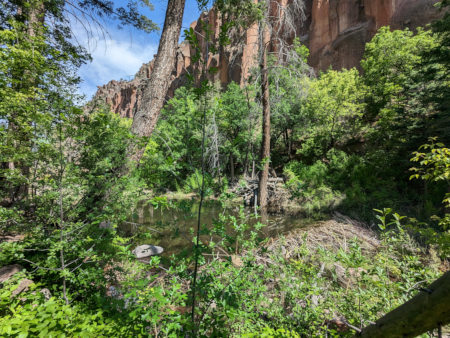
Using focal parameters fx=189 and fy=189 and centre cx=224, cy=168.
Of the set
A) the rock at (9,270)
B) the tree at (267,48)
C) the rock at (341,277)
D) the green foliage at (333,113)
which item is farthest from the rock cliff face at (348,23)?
the rock at (9,270)

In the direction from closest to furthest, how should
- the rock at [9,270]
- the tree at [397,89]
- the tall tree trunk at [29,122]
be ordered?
the rock at [9,270]
the tall tree trunk at [29,122]
the tree at [397,89]

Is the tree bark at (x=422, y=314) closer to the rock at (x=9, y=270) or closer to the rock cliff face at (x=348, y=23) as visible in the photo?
the rock at (x=9, y=270)

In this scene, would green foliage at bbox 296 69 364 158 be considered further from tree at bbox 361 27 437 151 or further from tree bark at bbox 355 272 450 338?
tree bark at bbox 355 272 450 338

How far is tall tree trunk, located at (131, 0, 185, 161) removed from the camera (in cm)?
341

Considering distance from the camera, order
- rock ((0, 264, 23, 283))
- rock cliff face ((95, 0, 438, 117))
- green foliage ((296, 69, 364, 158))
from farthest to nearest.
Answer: rock cliff face ((95, 0, 438, 117)) → green foliage ((296, 69, 364, 158)) → rock ((0, 264, 23, 283))

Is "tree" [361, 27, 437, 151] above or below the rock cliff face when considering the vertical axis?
below

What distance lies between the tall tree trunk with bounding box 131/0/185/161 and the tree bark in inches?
141

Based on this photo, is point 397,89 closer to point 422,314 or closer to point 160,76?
point 160,76

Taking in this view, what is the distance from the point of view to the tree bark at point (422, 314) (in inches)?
24.9

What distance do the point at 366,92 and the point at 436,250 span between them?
49.7 ft

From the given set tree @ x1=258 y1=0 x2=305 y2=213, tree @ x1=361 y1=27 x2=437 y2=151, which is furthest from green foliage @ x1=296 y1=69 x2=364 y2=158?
tree @ x1=258 y1=0 x2=305 y2=213

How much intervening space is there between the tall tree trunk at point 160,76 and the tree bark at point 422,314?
3.58 metres

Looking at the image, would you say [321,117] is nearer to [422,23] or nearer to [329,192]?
[329,192]

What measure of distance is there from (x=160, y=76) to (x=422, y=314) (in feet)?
13.4
